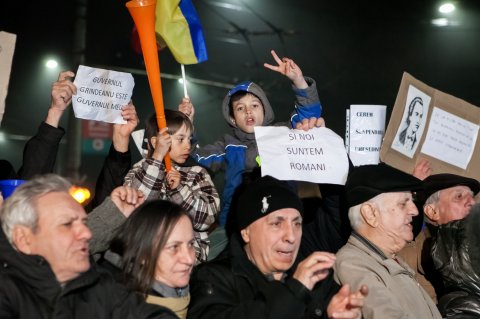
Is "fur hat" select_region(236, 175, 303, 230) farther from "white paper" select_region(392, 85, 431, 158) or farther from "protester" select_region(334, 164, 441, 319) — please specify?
"white paper" select_region(392, 85, 431, 158)

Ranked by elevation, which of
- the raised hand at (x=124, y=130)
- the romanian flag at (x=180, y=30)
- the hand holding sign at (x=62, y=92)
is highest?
the romanian flag at (x=180, y=30)

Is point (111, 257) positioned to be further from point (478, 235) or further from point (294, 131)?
point (478, 235)

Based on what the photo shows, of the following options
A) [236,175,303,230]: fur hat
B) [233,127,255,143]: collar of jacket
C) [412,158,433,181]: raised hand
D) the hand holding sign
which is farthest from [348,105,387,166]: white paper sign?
the hand holding sign

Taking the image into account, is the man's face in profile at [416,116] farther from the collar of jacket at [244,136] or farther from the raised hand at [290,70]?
the collar of jacket at [244,136]

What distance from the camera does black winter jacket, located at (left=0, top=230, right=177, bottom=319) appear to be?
3.01 meters

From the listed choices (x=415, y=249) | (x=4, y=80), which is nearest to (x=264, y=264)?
(x=415, y=249)

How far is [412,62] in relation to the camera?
17891 mm

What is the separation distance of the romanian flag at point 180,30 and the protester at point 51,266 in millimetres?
2127

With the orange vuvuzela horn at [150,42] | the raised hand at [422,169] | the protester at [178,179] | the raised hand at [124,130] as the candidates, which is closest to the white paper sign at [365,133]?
the raised hand at [422,169]

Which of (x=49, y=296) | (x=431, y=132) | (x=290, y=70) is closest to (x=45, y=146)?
(x=49, y=296)

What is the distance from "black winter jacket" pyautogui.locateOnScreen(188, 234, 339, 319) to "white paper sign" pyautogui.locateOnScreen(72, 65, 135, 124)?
1.41 meters

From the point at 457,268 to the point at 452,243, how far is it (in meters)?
0.17

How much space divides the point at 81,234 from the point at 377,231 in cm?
187

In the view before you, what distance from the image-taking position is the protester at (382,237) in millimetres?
4020
